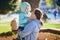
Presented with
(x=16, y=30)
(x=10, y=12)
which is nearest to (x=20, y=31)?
(x=16, y=30)

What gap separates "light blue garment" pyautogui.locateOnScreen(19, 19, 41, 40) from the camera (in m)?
1.90

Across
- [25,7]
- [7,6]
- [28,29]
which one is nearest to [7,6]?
[7,6]

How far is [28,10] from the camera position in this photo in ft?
6.28

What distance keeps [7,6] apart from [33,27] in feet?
1.20

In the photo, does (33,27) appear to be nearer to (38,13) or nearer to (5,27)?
(38,13)

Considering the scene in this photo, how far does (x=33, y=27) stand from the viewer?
1.90m

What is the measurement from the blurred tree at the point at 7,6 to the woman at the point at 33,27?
0.76 feet

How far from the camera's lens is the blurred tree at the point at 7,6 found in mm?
1930

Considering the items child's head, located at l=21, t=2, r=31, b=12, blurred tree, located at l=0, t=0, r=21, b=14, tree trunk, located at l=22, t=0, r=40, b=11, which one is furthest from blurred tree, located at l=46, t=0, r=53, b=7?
blurred tree, located at l=0, t=0, r=21, b=14

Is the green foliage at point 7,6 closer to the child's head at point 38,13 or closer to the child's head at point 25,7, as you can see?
the child's head at point 25,7

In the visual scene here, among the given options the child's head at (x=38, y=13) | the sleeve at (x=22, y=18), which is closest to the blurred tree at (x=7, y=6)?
the sleeve at (x=22, y=18)

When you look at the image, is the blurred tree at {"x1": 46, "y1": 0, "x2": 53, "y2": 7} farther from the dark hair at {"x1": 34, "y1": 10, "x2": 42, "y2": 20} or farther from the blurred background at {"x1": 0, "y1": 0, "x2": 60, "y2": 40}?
the dark hair at {"x1": 34, "y1": 10, "x2": 42, "y2": 20}

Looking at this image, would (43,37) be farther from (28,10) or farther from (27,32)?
(28,10)

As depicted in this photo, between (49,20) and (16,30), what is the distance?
14.8 inches
